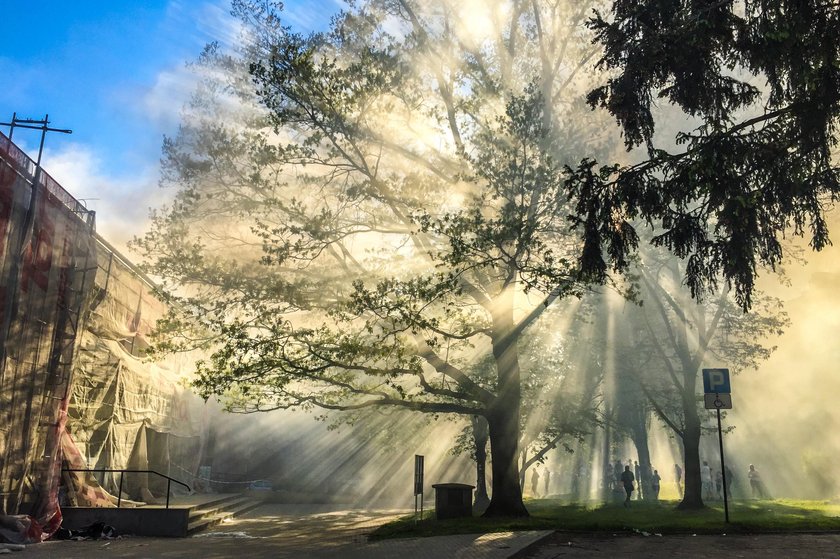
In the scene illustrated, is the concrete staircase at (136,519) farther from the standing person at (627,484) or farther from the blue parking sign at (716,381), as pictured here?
the standing person at (627,484)

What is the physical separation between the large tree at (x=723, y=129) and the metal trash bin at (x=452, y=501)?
27.6 ft

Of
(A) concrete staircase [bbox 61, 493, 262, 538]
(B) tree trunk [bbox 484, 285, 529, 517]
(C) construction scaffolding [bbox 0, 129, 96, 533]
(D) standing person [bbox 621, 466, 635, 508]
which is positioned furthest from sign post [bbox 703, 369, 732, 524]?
(C) construction scaffolding [bbox 0, 129, 96, 533]

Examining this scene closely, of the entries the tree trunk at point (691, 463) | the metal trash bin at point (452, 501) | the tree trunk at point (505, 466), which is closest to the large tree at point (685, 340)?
the tree trunk at point (691, 463)

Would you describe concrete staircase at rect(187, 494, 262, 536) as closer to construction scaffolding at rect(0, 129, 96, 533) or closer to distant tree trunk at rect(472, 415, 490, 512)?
construction scaffolding at rect(0, 129, 96, 533)

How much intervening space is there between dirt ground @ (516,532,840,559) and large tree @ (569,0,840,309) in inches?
140

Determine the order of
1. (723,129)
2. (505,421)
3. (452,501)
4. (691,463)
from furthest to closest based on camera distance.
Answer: (691,463) → (505,421) → (452,501) → (723,129)

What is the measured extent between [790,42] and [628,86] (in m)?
1.99

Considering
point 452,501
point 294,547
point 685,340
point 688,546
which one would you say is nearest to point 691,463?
point 685,340

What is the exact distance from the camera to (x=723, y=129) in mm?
10055

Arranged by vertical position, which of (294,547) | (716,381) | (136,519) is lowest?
(294,547)

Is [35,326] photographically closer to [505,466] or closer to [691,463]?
[505,466]

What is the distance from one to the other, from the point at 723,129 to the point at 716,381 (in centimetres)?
581

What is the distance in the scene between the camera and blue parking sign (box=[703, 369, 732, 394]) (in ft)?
44.2

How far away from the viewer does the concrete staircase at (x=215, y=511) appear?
16672mm
